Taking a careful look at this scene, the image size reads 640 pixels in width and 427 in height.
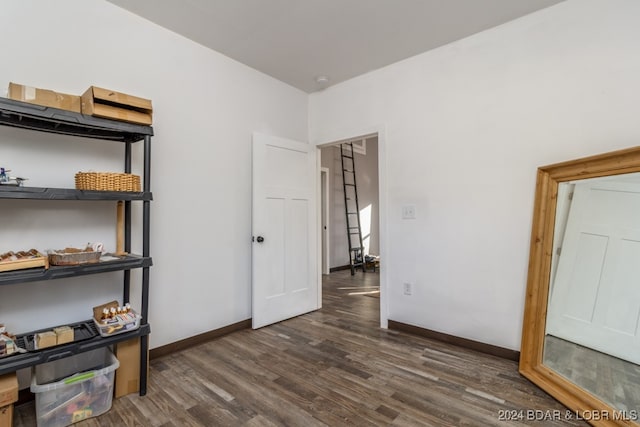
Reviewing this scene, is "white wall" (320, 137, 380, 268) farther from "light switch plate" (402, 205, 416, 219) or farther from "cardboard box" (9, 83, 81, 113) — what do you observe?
"cardboard box" (9, 83, 81, 113)

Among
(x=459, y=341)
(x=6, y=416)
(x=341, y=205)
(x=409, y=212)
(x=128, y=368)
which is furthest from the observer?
(x=341, y=205)

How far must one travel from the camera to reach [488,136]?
8.25 ft

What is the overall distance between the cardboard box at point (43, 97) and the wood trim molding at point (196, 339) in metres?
1.78

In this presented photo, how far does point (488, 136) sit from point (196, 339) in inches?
115

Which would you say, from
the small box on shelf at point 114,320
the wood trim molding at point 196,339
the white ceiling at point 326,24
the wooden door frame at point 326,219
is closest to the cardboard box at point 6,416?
the small box on shelf at point 114,320

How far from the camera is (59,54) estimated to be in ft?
6.63

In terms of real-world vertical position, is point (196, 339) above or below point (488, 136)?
below

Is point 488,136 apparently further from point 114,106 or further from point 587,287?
point 114,106

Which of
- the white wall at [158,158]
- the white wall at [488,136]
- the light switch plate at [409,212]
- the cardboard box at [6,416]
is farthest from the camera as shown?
the light switch plate at [409,212]

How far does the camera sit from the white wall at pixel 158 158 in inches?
74.5

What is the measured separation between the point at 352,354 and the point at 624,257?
71.3 inches

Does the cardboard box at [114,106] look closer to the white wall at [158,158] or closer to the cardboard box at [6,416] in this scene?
the white wall at [158,158]

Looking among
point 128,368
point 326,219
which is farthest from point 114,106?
point 326,219

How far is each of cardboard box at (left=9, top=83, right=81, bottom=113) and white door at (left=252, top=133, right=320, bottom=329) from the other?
1.50 metres
